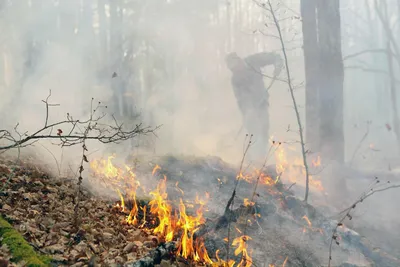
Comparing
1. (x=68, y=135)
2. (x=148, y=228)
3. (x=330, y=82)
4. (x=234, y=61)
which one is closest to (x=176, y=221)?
(x=148, y=228)

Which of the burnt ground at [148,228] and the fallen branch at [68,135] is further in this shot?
the burnt ground at [148,228]

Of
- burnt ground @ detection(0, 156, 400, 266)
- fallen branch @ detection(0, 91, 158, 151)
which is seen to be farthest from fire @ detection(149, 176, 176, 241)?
fallen branch @ detection(0, 91, 158, 151)

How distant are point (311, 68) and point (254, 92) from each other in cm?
294

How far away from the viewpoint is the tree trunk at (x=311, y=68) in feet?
36.6

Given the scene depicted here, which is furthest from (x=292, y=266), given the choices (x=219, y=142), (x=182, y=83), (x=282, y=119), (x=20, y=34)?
(x=282, y=119)

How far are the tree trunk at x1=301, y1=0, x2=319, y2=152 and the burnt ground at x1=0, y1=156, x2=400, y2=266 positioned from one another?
3.35 metres

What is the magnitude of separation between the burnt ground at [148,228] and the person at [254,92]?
5525 millimetres

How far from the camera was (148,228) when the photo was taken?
5449mm

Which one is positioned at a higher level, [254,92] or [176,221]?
[254,92]

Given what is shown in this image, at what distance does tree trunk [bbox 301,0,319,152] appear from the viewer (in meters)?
11.2

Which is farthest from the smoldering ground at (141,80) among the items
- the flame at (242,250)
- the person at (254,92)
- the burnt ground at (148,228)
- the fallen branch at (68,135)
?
the flame at (242,250)

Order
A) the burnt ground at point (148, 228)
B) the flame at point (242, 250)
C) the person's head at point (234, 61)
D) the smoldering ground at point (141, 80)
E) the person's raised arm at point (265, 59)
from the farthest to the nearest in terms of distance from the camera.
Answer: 1. the person's head at point (234, 61)
2. the person's raised arm at point (265, 59)
3. the smoldering ground at point (141, 80)
4. the flame at point (242, 250)
5. the burnt ground at point (148, 228)

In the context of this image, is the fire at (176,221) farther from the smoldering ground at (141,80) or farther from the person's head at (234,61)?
the person's head at (234,61)

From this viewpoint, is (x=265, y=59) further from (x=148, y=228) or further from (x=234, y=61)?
(x=148, y=228)
